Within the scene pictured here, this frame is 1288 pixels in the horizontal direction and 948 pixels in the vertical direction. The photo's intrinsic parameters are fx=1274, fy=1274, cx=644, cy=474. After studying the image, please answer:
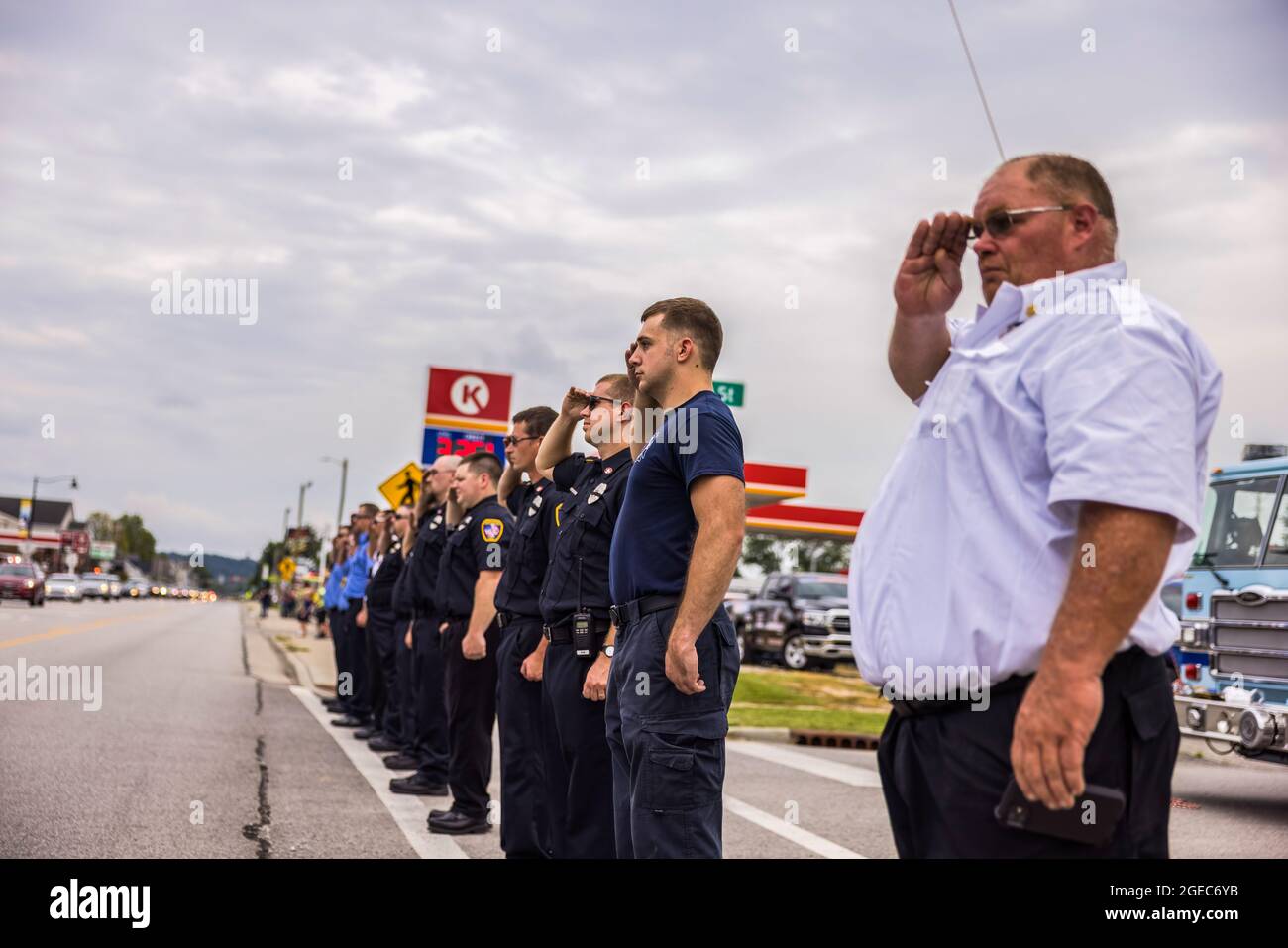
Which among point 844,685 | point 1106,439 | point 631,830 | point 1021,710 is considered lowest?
point 844,685

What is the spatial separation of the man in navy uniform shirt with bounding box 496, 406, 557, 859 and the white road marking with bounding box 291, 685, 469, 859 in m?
0.71

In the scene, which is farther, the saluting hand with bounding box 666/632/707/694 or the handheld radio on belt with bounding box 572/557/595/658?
the handheld radio on belt with bounding box 572/557/595/658

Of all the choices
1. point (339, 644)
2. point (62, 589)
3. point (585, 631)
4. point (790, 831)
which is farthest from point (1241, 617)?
point (62, 589)

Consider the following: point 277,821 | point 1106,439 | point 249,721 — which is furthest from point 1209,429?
point 249,721

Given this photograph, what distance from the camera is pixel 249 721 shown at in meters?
13.6

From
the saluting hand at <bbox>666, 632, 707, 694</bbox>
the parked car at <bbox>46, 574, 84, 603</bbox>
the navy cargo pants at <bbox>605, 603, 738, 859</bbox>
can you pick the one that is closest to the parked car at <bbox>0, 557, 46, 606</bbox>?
the parked car at <bbox>46, 574, 84, 603</bbox>

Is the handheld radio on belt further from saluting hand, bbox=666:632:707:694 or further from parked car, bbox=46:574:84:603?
parked car, bbox=46:574:84:603

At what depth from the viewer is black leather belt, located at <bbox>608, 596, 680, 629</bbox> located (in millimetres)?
4160

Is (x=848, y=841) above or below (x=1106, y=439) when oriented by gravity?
below

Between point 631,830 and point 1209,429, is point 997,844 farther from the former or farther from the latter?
point 631,830

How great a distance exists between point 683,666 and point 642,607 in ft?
1.19

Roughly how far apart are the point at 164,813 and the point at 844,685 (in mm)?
16797

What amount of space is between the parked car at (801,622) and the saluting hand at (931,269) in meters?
23.0

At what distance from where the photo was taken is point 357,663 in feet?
48.5
